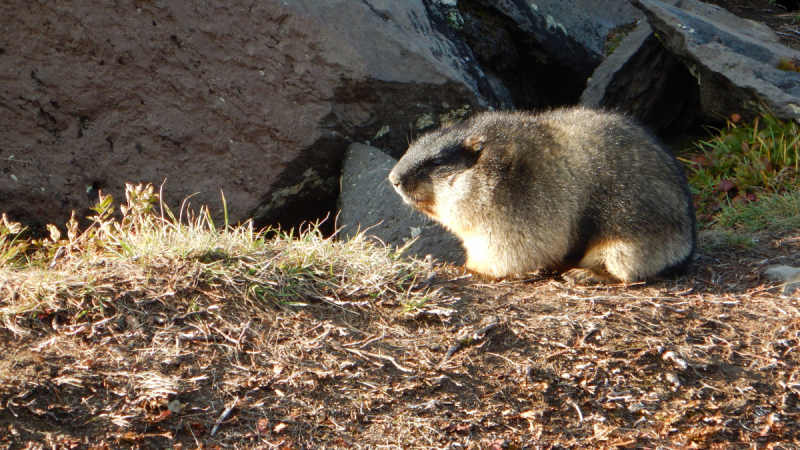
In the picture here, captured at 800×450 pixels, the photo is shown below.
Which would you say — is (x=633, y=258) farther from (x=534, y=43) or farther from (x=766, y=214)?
(x=534, y=43)

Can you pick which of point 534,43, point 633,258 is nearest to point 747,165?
point 534,43

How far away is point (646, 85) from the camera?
7902mm

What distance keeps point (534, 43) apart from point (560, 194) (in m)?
3.50

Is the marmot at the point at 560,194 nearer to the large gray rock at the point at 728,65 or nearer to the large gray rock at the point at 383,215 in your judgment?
the large gray rock at the point at 383,215

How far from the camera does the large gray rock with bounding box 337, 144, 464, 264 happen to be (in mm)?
5758

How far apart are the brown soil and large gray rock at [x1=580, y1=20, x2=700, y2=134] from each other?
388cm

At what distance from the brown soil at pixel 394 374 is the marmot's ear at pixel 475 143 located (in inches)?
45.0

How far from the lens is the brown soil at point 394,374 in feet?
9.97

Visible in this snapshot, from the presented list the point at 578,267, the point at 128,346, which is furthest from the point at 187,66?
the point at 578,267

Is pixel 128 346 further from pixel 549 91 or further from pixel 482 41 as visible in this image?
pixel 549 91

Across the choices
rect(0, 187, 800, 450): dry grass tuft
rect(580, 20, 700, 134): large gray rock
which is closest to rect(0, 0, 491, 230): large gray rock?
rect(0, 187, 800, 450): dry grass tuft

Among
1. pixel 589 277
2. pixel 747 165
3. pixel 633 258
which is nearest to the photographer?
pixel 633 258

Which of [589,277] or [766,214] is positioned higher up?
[766,214]

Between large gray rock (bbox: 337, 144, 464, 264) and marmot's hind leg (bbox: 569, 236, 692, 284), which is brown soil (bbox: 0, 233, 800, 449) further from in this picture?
large gray rock (bbox: 337, 144, 464, 264)
